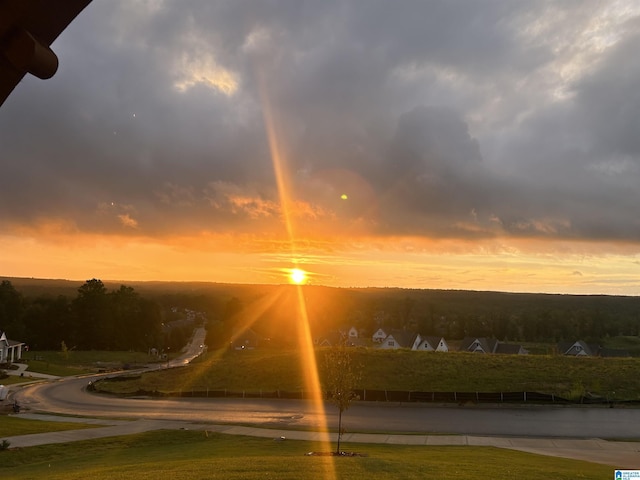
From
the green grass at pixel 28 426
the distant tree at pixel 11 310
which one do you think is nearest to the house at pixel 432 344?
the green grass at pixel 28 426

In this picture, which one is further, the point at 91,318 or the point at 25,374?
the point at 91,318

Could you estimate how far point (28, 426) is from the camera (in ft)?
88.0

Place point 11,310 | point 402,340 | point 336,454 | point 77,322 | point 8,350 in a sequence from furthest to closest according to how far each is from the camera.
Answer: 1. point 77,322
2. point 11,310
3. point 402,340
4. point 8,350
5. point 336,454

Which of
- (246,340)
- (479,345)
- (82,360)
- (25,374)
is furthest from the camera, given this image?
(246,340)

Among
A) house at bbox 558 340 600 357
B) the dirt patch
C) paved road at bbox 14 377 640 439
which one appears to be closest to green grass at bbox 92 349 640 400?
paved road at bbox 14 377 640 439

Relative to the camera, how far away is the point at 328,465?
49.0 ft

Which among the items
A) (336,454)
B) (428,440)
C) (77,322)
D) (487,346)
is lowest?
(428,440)

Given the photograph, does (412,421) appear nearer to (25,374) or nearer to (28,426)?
(28,426)

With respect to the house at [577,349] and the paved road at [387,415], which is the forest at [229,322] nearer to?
the house at [577,349]

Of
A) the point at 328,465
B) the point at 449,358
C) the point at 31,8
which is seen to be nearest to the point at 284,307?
the point at 449,358

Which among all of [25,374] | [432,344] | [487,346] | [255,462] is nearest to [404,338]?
[432,344]

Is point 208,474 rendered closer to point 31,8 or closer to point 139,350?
point 31,8

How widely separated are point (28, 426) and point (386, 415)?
1824 centimetres

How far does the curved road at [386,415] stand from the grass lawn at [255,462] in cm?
554
